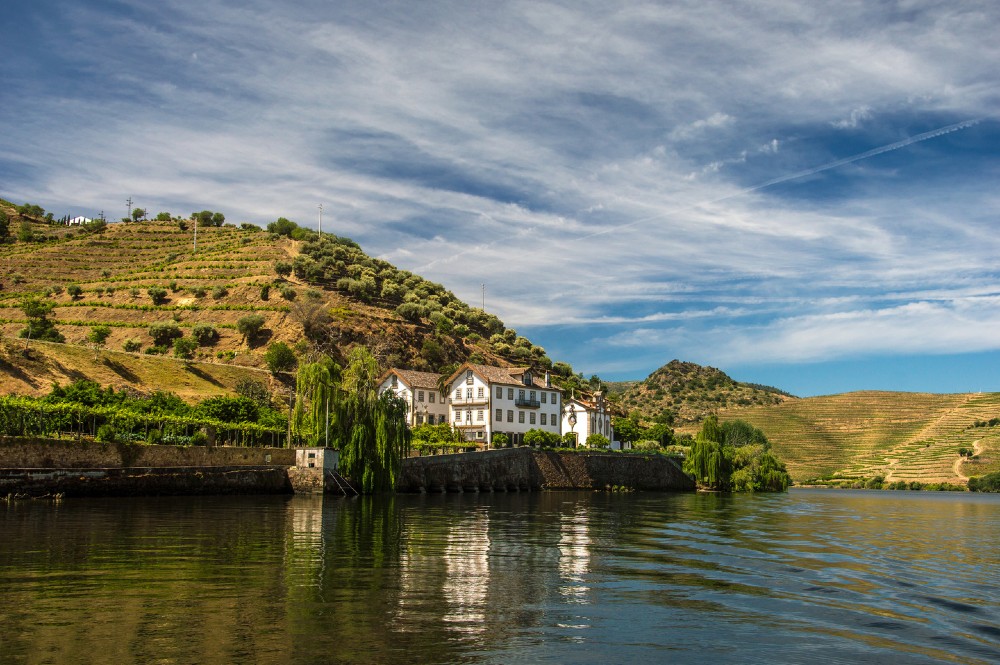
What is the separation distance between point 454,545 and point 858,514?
3791 cm

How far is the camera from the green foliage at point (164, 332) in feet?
Answer: 313

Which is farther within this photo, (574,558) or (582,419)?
(582,419)

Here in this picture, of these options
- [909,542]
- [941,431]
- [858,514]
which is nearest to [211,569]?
[909,542]

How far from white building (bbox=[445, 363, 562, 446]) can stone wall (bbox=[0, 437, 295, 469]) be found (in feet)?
120

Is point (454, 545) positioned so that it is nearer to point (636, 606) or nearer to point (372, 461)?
point (636, 606)

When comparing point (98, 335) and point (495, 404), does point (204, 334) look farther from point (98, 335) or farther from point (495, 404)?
point (495, 404)

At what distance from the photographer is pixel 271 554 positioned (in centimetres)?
2217

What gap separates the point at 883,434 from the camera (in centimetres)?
15062

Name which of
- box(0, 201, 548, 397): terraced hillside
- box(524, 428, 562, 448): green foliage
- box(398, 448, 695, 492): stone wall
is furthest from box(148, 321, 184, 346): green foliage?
box(398, 448, 695, 492): stone wall

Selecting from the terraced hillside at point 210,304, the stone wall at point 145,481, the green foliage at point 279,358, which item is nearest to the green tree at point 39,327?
the terraced hillside at point 210,304

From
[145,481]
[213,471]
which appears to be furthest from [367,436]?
[145,481]

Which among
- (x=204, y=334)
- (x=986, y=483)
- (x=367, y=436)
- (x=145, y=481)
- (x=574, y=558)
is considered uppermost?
(x=204, y=334)

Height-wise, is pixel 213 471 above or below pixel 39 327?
below

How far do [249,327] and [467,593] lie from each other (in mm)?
87380
